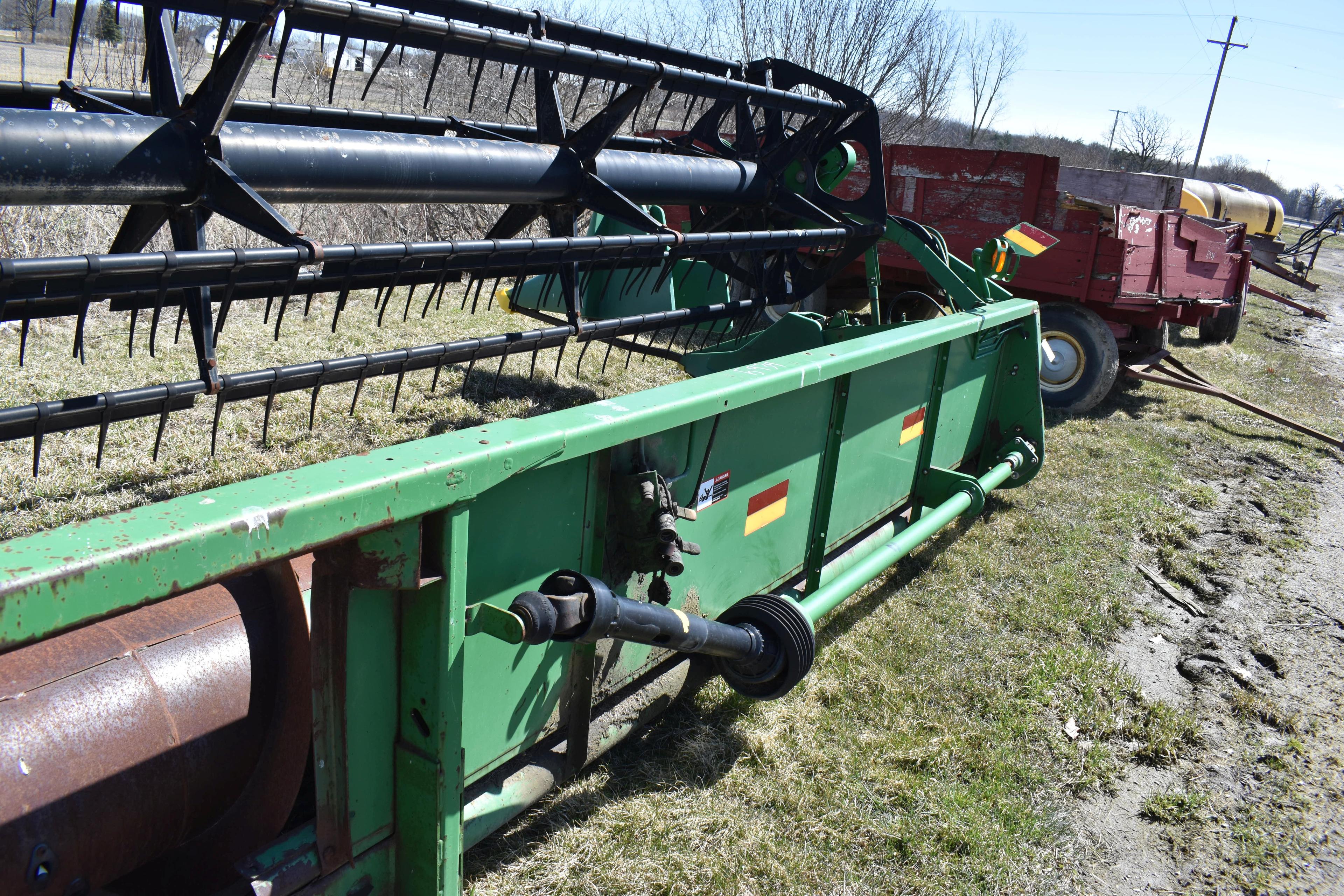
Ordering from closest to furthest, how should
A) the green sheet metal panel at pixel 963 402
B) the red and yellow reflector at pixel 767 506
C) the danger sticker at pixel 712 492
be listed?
1. the danger sticker at pixel 712 492
2. the red and yellow reflector at pixel 767 506
3. the green sheet metal panel at pixel 963 402

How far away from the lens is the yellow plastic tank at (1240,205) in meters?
16.6

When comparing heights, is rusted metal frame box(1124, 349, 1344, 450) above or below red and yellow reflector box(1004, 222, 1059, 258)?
below

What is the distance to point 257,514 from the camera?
121 cm

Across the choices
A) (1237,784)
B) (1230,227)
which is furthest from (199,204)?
(1230,227)

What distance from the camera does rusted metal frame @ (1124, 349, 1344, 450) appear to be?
6.90m

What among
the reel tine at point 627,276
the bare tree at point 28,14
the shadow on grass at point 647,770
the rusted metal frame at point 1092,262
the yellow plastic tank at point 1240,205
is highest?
the yellow plastic tank at point 1240,205

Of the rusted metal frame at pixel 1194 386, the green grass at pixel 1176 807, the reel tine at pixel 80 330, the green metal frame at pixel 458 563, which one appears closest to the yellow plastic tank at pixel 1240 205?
the rusted metal frame at pixel 1194 386

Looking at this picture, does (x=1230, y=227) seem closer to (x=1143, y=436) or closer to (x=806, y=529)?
(x=1143, y=436)

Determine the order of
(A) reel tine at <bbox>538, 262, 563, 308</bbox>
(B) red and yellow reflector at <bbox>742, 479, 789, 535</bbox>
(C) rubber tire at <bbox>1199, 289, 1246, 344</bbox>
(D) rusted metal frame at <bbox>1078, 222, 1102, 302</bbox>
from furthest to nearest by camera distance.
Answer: (C) rubber tire at <bbox>1199, 289, 1246, 344</bbox>, (D) rusted metal frame at <bbox>1078, 222, 1102, 302</bbox>, (A) reel tine at <bbox>538, 262, 563, 308</bbox>, (B) red and yellow reflector at <bbox>742, 479, 789, 535</bbox>

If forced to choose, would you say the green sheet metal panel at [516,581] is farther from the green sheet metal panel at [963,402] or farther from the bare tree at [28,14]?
the bare tree at [28,14]

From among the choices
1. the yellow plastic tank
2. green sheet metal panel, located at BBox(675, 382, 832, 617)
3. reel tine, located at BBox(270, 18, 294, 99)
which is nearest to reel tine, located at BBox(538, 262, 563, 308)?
reel tine, located at BBox(270, 18, 294, 99)

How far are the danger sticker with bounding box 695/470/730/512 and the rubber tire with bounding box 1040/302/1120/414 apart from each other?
16.1 ft

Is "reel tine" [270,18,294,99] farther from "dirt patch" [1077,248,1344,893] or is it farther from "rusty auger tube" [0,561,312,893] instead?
"dirt patch" [1077,248,1344,893]

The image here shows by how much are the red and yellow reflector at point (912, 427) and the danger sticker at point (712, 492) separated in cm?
132
